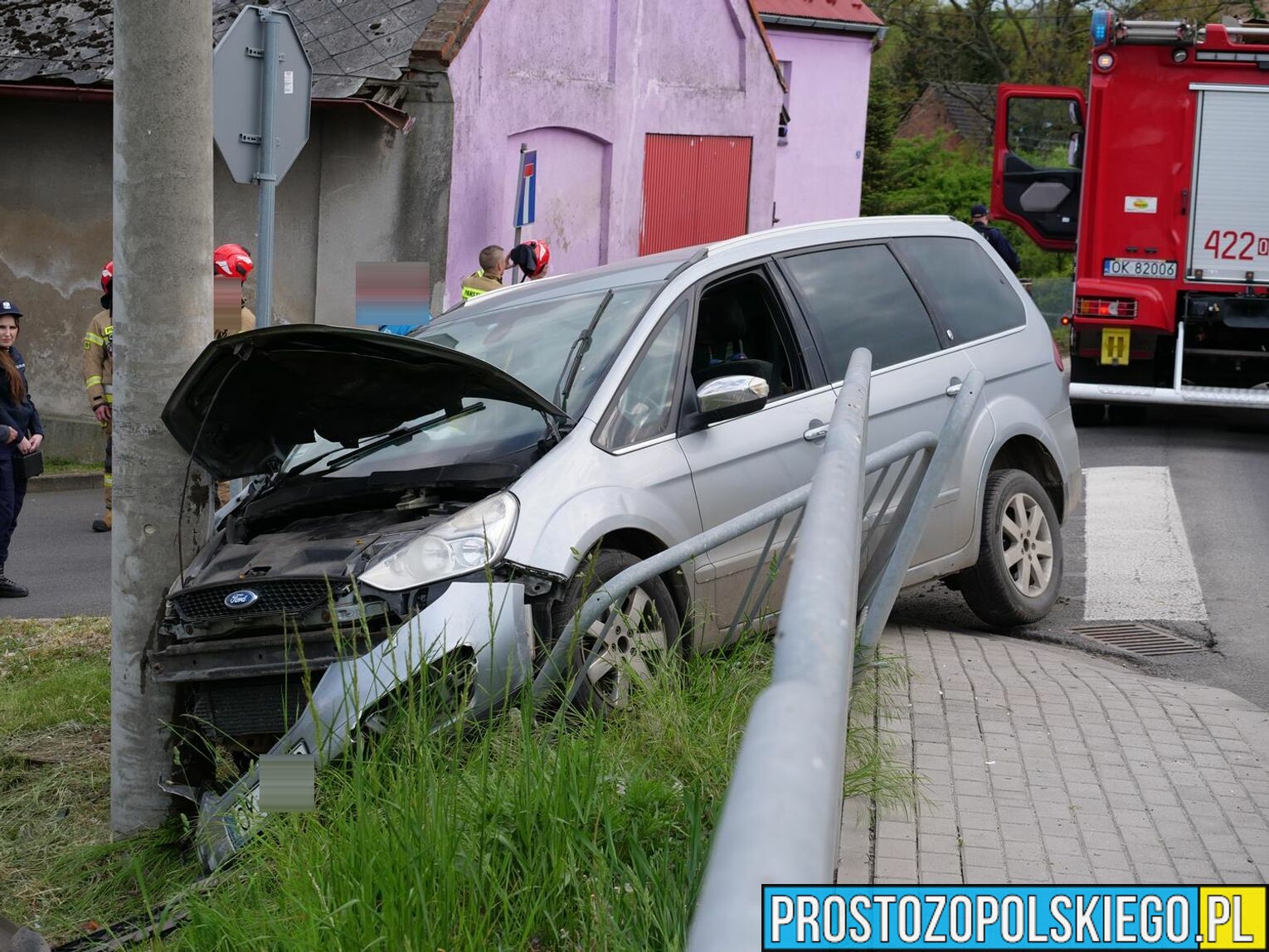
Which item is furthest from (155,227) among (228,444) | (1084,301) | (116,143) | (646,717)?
(1084,301)

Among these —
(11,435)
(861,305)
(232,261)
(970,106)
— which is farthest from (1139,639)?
(970,106)

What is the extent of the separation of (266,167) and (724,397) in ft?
9.57

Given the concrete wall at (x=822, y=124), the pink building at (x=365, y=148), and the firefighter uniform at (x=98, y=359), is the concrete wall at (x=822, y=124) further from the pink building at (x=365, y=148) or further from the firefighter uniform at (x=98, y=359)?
the firefighter uniform at (x=98, y=359)

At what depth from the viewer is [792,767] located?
136cm

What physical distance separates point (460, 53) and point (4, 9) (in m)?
4.88

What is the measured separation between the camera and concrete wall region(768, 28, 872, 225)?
34.5 metres

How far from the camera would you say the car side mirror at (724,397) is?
18.4 ft

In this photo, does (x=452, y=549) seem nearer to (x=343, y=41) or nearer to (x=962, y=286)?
(x=962, y=286)

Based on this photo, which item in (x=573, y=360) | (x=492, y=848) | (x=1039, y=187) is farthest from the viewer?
(x=1039, y=187)

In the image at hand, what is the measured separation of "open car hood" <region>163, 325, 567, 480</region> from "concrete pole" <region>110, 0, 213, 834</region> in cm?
13

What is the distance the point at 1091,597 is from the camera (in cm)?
796

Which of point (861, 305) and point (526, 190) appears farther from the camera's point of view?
point (526, 190)

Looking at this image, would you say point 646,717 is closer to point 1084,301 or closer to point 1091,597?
point 1091,597

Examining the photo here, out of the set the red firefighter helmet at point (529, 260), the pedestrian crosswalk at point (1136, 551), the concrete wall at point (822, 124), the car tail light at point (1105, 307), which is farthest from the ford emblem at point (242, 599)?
the concrete wall at point (822, 124)
